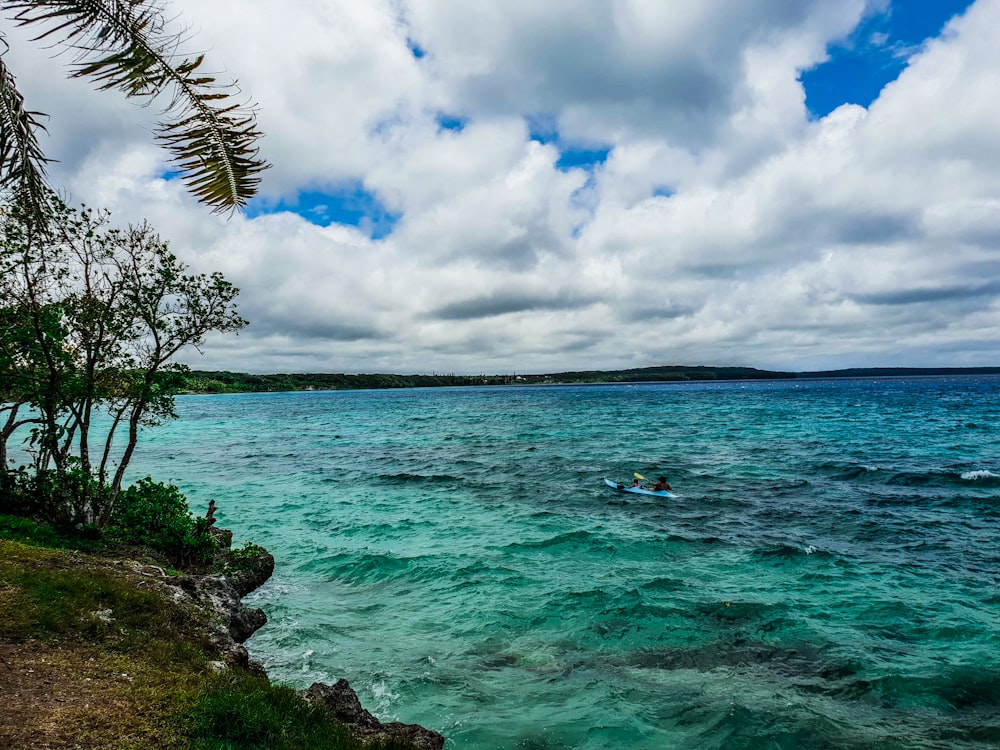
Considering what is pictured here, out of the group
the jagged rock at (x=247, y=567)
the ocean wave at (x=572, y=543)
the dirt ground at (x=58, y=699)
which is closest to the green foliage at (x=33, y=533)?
the jagged rock at (x=247, y=567)

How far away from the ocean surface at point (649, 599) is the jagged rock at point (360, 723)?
1.33 meters

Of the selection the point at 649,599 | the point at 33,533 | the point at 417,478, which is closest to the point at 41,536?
the point at 33,533

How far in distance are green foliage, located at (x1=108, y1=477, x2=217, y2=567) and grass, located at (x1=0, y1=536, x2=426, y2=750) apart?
19.9ft

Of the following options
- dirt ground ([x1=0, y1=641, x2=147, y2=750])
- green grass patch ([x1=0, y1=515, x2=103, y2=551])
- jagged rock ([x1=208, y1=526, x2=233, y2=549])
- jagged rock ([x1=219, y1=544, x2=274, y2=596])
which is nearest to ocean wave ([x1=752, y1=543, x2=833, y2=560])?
jagged rock ([x1=219, y1=544, x2=274, y2=596])

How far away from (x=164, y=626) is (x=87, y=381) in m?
8.80

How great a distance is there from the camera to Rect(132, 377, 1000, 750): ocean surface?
33.8 feet

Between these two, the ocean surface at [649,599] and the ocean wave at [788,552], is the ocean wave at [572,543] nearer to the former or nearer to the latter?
the ocean surface at [649,599]

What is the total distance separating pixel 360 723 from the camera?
8406 millimetres

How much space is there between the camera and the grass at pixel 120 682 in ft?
19.8

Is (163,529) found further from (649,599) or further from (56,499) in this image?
(649,599)

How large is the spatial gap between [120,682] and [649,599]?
12.3m

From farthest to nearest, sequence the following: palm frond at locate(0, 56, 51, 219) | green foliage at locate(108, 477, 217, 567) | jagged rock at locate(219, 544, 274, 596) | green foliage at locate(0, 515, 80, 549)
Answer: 1. jagged rock at locate(219, 544, 274, 596)
2. green foliage at locate(108, 477, 217, 567)
3. green foliage at locate(0, 515, 80, 549)
4. palm frond at locate(0, 56, 51, 219)

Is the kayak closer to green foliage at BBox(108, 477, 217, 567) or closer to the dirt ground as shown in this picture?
green foliage at BBox(108, 477, 217, 567)

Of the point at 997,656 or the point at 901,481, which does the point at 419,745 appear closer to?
the point at 997,656
